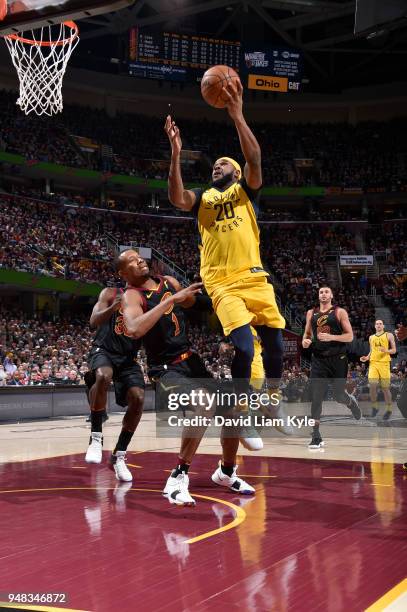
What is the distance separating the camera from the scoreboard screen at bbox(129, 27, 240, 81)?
1040 inches

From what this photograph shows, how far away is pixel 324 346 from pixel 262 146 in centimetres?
2755

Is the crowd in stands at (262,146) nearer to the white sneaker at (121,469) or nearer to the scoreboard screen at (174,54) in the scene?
the scoreboard screen at (174,54)

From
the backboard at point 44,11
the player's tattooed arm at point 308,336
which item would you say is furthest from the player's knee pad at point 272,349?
the player's tattooed arm at point 308,336

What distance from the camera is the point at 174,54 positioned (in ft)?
87.2

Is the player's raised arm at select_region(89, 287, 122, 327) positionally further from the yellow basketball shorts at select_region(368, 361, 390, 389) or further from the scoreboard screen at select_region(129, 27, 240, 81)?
the scoreboard screen at select_region(129, 27, 240, 81)

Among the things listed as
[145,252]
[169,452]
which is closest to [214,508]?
[169,452]

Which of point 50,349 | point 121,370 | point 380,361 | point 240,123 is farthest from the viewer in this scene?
point 50,349

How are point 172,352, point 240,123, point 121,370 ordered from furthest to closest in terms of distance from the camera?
point 121,370 < point 172,352 < point 240,123

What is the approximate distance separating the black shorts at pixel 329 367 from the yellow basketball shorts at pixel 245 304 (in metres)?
3.43

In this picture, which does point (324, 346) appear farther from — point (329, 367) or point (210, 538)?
point (210, 538)

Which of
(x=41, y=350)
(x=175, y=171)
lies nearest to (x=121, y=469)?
A: (x=175, y=171)

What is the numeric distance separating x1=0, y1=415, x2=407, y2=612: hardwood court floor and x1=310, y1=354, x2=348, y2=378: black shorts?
1376mm

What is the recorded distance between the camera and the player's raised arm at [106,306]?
6285mm

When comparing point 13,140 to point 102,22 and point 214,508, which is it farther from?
point 214,508
